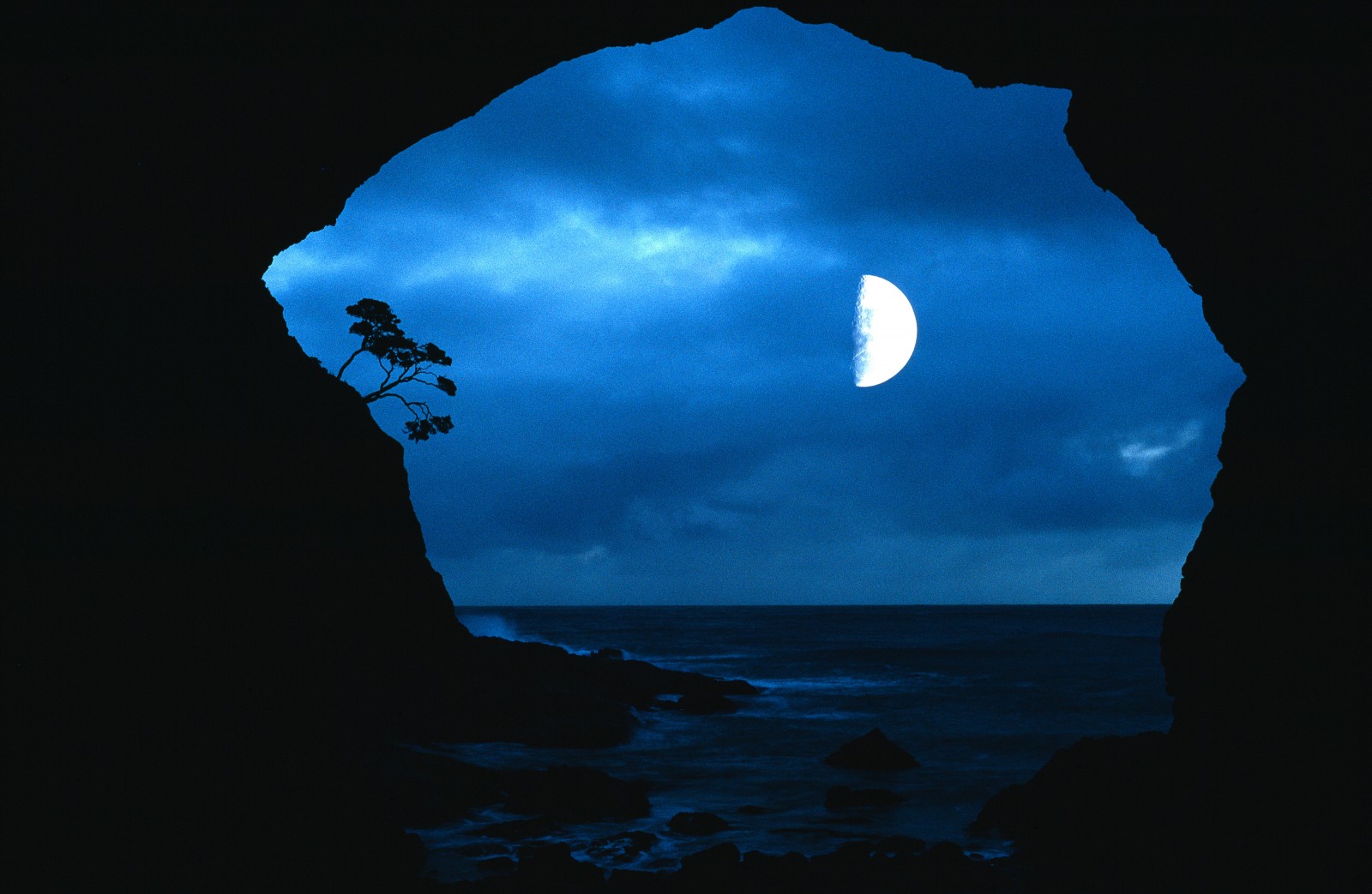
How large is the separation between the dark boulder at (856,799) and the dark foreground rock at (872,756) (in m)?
2.97

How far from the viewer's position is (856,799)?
14.4 m

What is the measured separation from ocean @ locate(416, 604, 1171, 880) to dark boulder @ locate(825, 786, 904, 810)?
17 centimetres

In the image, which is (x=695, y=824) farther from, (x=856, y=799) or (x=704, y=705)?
(x=704, y=705)

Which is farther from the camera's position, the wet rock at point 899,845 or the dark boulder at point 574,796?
the dark boulder at point 574,796

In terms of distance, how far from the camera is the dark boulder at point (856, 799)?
46.7 feet

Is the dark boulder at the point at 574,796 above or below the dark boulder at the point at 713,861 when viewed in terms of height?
below

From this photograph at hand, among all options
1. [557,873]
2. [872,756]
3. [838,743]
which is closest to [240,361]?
[557,873]

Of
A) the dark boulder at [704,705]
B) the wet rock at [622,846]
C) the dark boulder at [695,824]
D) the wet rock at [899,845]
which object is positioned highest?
the wet rock at [899,845]

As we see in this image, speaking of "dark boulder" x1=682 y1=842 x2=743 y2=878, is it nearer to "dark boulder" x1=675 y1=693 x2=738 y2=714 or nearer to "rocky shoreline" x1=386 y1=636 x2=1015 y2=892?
"rocky shoreline" x1=386 y1=636 x2=1015 y2=892

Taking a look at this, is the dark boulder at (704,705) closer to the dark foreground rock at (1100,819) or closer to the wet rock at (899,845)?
the dark foreground rock at (1100,819)

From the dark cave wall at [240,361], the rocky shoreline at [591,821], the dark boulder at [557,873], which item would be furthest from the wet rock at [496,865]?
the dark cave wall at [240,361]

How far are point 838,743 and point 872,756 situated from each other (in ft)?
13.6

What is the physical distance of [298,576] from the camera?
1128 cm

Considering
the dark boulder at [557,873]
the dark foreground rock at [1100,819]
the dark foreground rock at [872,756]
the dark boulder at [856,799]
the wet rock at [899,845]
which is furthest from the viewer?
the dark foreground rock at [872,756]
